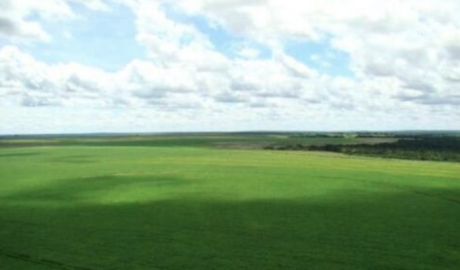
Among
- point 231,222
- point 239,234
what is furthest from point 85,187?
point 239,234

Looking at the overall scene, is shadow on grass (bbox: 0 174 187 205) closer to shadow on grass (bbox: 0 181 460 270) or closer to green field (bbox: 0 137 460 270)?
green field (bbox: 0 137 460 270)

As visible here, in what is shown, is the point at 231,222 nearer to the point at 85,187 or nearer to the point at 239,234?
the point at 239,234

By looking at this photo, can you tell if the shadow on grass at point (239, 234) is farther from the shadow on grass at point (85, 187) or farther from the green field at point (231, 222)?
the shadow on grass at point (85, 187)

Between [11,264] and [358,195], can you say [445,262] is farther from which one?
[358,195]

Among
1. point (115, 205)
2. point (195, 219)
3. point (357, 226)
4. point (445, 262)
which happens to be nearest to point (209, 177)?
point (115, 205)

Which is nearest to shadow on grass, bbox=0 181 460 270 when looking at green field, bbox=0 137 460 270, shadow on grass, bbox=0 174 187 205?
green field, bbox=0 137 460 270

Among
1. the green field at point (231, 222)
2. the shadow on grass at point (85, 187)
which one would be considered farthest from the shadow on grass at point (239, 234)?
the shadow on grass at point (85, 187)
